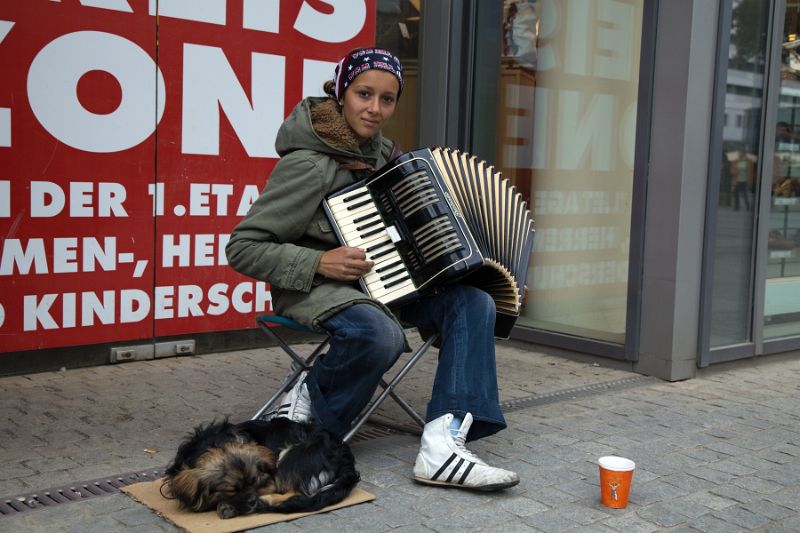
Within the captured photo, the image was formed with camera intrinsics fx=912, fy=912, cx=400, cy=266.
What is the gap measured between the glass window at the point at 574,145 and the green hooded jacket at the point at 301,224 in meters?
2.65

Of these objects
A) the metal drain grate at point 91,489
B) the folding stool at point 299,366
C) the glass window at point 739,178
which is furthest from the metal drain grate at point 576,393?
the folding stool at point 299,366

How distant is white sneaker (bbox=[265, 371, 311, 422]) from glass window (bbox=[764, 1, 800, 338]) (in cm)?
373

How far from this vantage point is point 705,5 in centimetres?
525

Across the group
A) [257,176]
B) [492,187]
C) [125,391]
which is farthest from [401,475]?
[257,176]

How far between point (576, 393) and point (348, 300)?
81.4 inches

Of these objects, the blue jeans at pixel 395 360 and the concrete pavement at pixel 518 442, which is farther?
the blue jeans at pixel 395 360

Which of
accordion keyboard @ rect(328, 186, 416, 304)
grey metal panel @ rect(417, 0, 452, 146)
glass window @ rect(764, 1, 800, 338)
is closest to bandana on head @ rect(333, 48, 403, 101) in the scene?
accordion keyboard @ rect(328, 186, 416, 304)

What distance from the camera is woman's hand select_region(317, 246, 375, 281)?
3471 mm

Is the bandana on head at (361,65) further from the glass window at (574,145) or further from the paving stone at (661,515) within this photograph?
the glass window at (574,145)

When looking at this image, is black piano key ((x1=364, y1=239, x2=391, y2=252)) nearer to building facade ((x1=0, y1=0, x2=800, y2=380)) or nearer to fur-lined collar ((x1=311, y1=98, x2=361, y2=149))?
fur-lined collar ((x1=311, y1=98, x2=361, y2=149))

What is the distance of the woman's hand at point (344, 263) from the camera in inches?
137

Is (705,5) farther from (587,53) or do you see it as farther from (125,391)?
(125,391)

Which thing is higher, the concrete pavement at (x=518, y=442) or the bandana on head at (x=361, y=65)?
the bandana on head at (x=361, y=65)

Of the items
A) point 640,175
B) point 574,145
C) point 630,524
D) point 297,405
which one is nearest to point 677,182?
point 640,175
